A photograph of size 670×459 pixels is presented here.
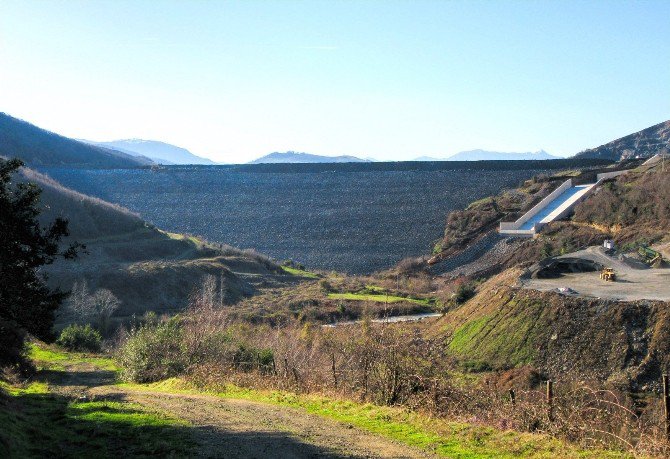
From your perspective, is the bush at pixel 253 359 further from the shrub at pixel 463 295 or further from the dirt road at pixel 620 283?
the shrub at pixel 463 295

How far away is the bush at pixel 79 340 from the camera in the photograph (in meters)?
28.2

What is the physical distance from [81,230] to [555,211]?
3302cm

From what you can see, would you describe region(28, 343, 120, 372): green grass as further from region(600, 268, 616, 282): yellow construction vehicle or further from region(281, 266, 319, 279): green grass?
region(281, 266, 319, 279): green grass

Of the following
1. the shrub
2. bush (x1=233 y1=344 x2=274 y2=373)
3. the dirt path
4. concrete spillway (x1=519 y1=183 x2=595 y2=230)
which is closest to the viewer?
the dirt path

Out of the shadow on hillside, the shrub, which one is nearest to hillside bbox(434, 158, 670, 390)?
the shrub

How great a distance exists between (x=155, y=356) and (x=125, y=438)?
1068 cm

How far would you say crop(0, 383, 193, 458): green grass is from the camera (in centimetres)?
888

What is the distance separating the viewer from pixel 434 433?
1074cm

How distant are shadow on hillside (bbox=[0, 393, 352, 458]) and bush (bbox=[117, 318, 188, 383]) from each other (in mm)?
7718

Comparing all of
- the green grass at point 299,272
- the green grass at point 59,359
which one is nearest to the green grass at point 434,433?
the green grass at point 59,359

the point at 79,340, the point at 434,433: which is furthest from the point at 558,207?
the point at 434,433

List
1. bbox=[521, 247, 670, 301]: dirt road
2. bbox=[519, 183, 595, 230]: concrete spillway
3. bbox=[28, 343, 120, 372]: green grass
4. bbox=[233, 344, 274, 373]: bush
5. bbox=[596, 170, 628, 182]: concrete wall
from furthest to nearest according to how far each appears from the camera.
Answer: bbox=[596, 170, 628, 182]: concrete wall → bbox=[519, 183, 595, 230]: concrete spillway → bbox=[521, 247, 670, 301]: dirt road → bbox=[28, 343, 120, 372]: green grass → bbox=[233, 344, 274, 373]: bush

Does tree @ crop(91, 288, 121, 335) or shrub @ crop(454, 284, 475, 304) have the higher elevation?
shrub @ crop(454, 284, 475, 304)

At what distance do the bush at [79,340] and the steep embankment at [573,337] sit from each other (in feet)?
45.0
